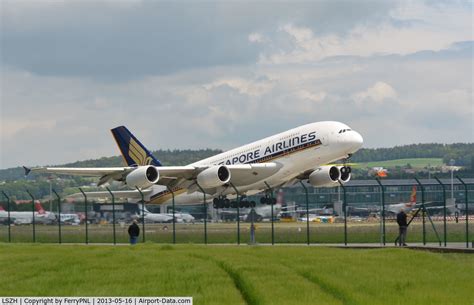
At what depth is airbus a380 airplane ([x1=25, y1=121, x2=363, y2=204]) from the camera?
52531 mm

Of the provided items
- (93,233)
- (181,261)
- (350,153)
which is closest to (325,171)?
(350,153)

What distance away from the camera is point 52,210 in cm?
Result: 5438

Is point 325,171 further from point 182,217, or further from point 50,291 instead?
point 50,291

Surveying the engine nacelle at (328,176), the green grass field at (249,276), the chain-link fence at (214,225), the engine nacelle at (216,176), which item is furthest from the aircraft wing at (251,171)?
the green grass field at (249,276)

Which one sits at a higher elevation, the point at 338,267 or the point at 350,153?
the point at 350,153

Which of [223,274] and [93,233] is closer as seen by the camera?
[223,274]

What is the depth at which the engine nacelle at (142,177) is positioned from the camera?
5291 centimetres

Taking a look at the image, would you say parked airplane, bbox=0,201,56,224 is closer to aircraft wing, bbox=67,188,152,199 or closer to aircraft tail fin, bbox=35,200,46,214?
aircraft tail fin, bbox=35,200,46,214

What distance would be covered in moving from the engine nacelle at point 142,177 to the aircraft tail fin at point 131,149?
10512mm

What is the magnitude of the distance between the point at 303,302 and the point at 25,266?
9287 millimetres

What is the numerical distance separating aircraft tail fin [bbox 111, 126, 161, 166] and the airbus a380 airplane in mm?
2783

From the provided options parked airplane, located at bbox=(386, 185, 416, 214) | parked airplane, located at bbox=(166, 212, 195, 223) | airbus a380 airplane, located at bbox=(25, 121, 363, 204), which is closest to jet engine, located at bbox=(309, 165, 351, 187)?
airbus a380 airplane, located at bbox=(25, 121, 363, 204)

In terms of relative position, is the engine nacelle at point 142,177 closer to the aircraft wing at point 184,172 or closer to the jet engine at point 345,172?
the aircraft wing at point 184,172

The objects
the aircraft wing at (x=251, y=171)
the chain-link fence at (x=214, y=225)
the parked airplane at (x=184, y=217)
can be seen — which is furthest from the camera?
the aircraft wing at (x=251, y=171)
